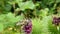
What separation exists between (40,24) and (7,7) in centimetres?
100

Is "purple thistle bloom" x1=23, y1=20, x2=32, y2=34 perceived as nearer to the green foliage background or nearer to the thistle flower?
the thistle flower

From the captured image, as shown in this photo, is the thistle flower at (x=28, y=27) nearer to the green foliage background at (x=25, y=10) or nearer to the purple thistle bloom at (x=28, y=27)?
the purple thistle bloom at (x=28, y=27)

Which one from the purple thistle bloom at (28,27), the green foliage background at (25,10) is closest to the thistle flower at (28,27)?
the purple thistle bloom at (28,27)

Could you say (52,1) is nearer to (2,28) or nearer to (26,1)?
(26,1)

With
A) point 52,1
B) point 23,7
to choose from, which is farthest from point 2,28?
point 52,1

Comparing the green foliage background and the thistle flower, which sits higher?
the thistle flower

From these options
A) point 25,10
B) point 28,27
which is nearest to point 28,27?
point 28,27

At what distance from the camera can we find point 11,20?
1.84m

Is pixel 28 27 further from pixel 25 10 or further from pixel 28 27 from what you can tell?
pixel 25 10

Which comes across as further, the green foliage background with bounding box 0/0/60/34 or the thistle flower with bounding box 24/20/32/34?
the green foliage background with bounding box 0/0/60/34

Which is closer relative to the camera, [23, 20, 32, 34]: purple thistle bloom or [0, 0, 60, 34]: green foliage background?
[23, 20, 32, 34]: purple thistle bloom

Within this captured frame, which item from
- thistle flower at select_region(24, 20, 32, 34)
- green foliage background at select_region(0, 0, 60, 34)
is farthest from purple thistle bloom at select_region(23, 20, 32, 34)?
green foliage background at select_region(0, 0, 60, 34)

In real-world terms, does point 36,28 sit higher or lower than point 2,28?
higher

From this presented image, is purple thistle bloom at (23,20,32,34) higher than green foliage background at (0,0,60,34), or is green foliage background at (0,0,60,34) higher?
purple thistle bloom at (23,20,32,34)
